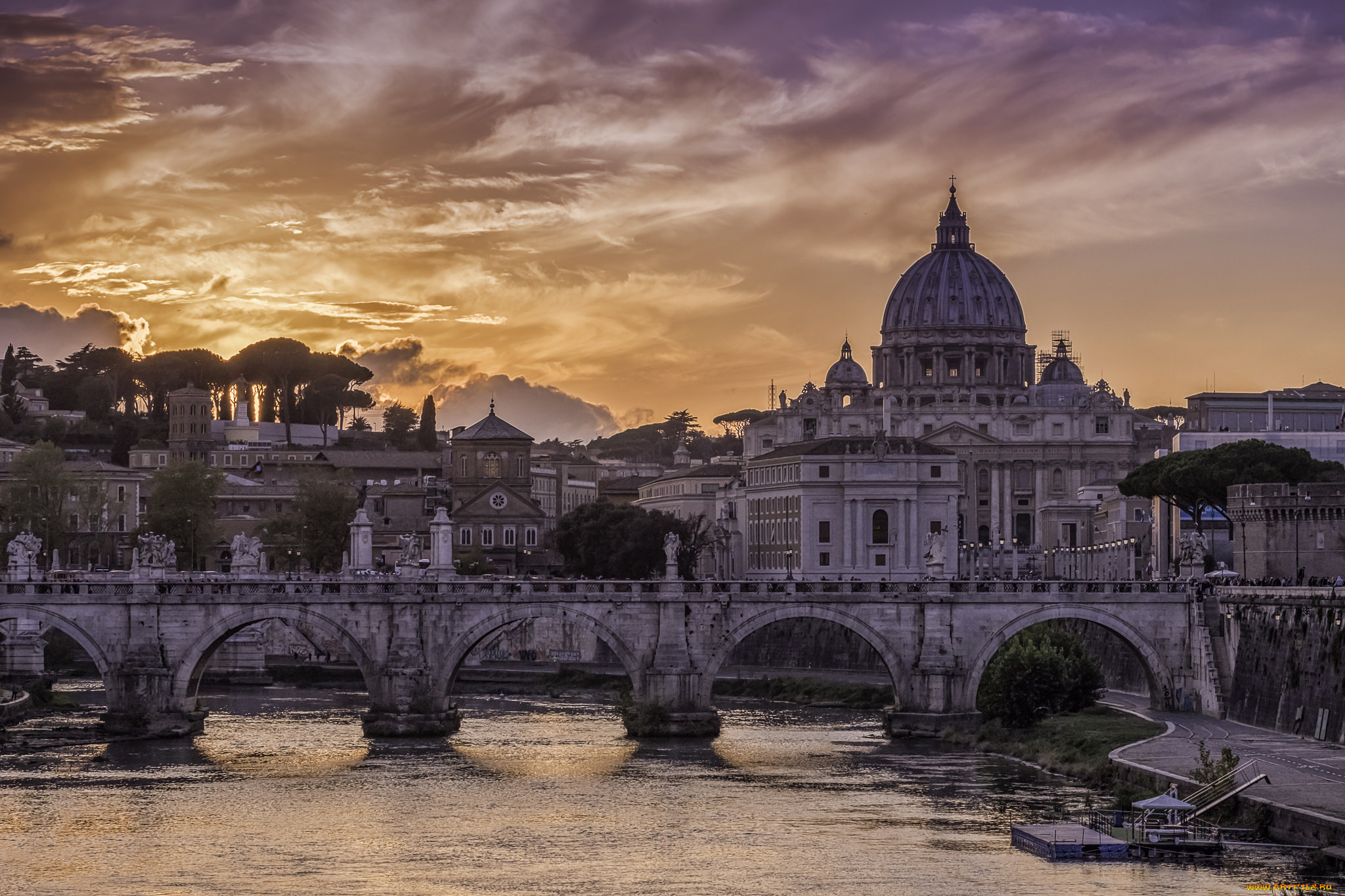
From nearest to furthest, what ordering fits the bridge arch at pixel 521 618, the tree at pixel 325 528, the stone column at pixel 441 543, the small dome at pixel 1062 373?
the bridge arch at pixel 521 618
the stone column at pixel 441 543
the tree at pixel 325 528
the small dome at pixel 1062 373

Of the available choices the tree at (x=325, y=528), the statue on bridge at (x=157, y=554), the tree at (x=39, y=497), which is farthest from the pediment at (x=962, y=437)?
the statue on bridge at (x=157, y=554)

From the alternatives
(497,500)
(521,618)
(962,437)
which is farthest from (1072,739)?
(962,437)

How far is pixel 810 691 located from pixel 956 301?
4191 inches

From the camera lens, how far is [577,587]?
246ft

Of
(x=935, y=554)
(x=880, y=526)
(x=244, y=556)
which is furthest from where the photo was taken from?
(x=880, y=526)

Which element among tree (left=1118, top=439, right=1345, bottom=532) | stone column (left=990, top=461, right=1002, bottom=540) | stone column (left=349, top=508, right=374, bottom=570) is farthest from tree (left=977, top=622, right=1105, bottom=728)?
stone column (left=990, top=461, right=1002, bottom=540)

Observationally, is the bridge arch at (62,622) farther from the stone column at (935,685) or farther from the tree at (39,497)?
the tree at (39,497)

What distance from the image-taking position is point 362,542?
8806 centimetres

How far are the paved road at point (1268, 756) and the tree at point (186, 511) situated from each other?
64697mm

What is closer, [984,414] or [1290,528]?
[1290,528]

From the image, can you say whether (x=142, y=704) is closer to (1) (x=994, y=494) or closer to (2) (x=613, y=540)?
(2) (x=613, y=540)

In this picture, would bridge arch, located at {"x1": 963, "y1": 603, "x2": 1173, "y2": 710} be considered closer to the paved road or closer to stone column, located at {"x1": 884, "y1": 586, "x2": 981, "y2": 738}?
stone column, located at {"x1": 884, "y1": 586, "x2": 981, "y2": 738}

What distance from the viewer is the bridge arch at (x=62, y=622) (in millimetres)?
72875

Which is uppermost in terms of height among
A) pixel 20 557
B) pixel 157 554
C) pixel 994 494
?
pixel 994 494
